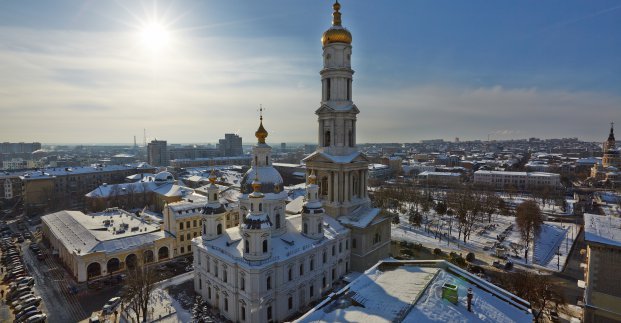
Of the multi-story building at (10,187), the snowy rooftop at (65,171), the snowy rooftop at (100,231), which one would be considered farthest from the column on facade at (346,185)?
the multi-story building at (10,187)

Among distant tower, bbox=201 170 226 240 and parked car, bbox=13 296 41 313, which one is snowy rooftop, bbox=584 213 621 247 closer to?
distant tower, bbox=201 170 226 240

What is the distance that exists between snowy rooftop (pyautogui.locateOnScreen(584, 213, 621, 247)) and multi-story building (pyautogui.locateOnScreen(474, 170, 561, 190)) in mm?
78320

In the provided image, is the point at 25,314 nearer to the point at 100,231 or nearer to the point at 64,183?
the point at 100,231

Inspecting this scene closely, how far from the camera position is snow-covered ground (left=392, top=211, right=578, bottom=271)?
3988cm

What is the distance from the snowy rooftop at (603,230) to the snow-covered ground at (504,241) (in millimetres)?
16856

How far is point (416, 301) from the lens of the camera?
15.2 meters

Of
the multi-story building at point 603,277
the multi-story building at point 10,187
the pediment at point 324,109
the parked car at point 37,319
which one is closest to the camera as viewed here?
the multi-story building at point 603,277

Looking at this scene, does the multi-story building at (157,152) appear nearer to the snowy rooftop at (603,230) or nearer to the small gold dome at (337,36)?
the small gold dome at (337,36)

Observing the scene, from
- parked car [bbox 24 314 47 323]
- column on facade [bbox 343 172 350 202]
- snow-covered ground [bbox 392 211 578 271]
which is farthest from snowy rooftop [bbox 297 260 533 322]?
snow-covered ground [bbox 392 211 578 271]

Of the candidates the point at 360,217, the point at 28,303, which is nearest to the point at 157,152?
the point at 28,303

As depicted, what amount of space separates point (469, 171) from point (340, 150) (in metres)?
114

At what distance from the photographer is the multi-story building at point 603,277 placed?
62.4ft

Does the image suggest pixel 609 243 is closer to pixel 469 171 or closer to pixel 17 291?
pixel 17 291

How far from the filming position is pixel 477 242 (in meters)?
45.8
